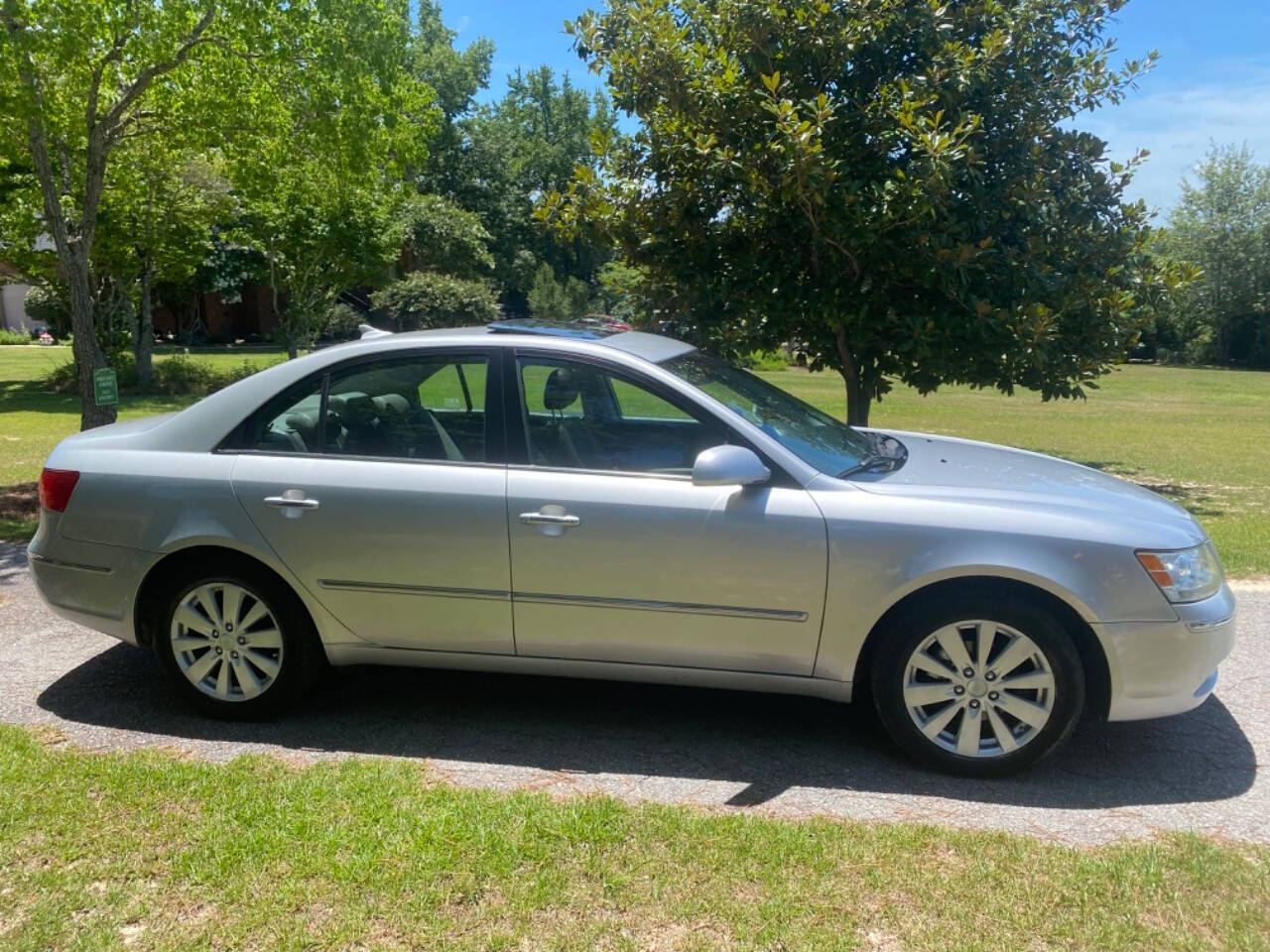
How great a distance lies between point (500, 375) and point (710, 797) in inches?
73.6

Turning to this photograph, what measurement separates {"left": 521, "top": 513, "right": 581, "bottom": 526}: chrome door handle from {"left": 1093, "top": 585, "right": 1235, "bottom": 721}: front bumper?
195 cm

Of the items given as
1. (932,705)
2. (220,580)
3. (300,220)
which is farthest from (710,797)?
(300,220)

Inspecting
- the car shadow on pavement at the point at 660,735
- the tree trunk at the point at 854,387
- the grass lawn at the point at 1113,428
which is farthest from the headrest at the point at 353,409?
the tree trunk at the point at 854,387

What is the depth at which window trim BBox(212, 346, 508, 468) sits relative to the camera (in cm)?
426

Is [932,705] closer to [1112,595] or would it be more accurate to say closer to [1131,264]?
[1112,595]

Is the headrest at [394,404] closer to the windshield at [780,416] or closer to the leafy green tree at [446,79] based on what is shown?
the windshield at [780,416]

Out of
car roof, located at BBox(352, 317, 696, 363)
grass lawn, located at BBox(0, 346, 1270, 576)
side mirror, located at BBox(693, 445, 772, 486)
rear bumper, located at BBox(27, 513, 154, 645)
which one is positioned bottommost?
grass lawn, located at BBox(0, 346, 1270, 576)

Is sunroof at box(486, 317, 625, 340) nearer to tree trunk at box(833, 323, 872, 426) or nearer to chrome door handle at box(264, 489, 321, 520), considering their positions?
chrome door handle at box(264, 489, 321, 520)

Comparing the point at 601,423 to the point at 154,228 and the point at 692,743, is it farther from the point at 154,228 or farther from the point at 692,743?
the point at 154,228

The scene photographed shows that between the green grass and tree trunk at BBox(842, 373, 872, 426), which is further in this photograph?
tree trunk at BBox(842, 373, 872, 426)

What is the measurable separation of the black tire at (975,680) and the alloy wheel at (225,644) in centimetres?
248

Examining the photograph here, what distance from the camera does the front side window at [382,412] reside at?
436cm

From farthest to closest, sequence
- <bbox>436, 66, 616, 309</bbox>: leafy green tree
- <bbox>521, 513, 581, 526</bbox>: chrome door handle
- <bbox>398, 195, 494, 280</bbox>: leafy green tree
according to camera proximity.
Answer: <bbox>436, 66, 616, 309</bbox>: leafy green tree, <bbox>398, 195, 494, 280</bbox>: leafy green tree, <bbox>521, 513, 581, 526</bbox>: chrome door handle

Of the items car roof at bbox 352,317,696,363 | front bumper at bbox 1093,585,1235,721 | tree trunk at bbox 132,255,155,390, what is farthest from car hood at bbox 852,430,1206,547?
tree trunk at bbox 132,255,155,390
